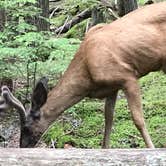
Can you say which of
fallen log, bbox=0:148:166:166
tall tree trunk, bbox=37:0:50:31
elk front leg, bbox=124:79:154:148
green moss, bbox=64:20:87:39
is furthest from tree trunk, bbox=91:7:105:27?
fallen log, bbox=0:148:166:166

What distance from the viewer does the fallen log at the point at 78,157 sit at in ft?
15.4

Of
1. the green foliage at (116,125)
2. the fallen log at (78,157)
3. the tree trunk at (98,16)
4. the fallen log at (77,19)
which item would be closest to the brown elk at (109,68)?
the green foliage at (116,125)

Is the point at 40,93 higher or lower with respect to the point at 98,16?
lower

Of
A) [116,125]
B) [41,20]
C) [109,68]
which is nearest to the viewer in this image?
[109,68]

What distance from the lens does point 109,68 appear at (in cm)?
647

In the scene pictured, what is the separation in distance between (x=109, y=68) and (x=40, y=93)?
0.92m

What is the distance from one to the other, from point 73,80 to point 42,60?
1398 mm

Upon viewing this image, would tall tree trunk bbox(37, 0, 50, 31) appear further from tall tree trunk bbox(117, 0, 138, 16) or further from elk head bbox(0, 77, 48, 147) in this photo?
elk head bbox(0, 77, 48, 147)

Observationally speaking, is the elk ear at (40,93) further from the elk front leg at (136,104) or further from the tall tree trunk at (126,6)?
the tall tree trunk at (126,6)

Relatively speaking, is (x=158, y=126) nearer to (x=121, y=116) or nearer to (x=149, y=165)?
(x=121, y=116)

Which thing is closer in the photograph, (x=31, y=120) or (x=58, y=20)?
(x=31, y=120)

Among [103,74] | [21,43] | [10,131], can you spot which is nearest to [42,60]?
[21,43]

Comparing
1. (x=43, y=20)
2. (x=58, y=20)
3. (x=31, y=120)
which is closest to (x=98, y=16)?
(x=43, y=20)

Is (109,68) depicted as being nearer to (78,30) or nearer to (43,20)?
(43,20)
